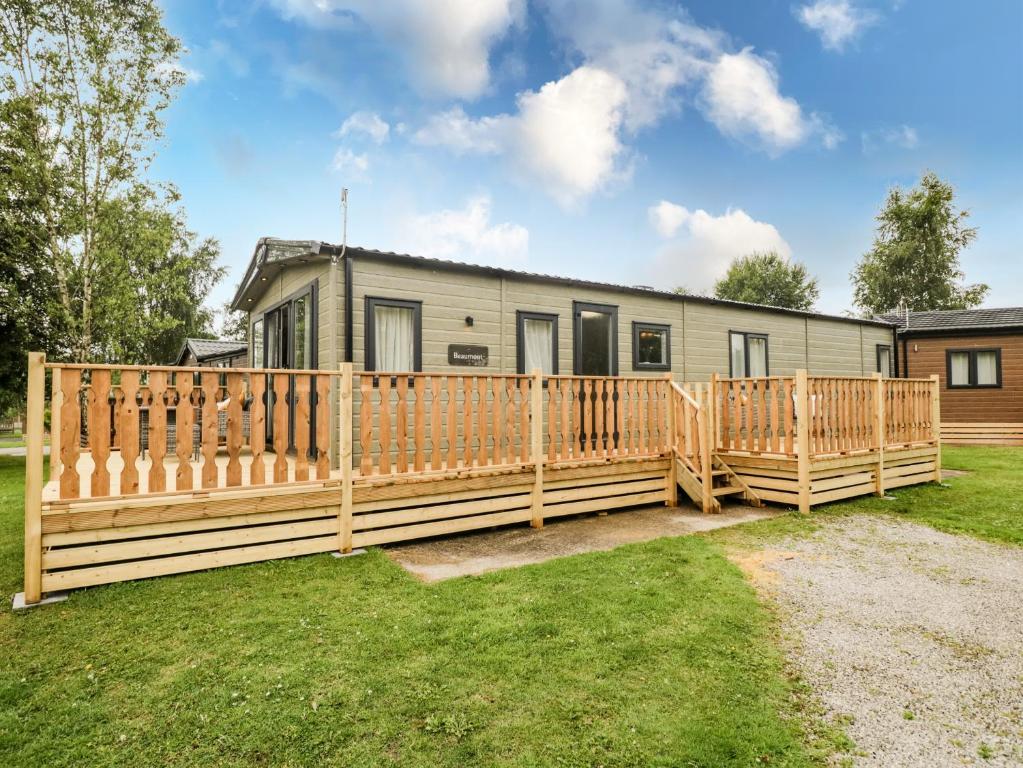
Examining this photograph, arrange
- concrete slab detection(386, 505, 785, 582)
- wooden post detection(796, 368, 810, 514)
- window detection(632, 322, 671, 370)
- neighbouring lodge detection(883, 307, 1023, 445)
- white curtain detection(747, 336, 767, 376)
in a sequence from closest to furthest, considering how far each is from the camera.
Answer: concrete slab detection(386, 505, 785, 582), wooden post detection(796, 368, 810, 514), window detection(632, 322, 671, 370), white curtain detection(747, 336, 767, 376), neighbouring lodge detection(883, 307, 1023, 445)

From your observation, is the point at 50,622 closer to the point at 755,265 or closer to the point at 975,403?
the point at 975,403

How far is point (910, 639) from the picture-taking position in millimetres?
2977

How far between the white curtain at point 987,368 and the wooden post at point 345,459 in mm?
18177

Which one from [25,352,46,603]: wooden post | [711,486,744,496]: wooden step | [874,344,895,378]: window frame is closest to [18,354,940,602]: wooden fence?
[25,352,46,603]: wooden post

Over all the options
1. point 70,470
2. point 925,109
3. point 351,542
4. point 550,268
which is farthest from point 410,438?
point 550,268

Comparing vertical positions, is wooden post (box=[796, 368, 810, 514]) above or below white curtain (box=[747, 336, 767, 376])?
below

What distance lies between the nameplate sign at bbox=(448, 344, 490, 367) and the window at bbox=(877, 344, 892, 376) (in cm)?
1162

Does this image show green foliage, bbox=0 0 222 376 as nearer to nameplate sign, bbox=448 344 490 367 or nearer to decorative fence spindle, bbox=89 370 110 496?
nameplate sign, bbox=448 344 490 367

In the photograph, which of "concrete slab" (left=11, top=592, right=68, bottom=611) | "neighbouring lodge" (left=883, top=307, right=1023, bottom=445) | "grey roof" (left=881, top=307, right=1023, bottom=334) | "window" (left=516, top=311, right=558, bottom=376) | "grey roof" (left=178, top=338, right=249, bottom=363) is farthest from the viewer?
"grey roof" (left=178, top=338, right=249, bottom=363)

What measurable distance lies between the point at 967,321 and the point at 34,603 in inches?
829

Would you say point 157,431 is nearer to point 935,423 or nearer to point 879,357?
point 935,423

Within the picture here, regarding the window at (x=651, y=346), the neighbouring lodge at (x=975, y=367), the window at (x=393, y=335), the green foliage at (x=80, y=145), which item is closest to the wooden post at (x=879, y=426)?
the window at (x=651, y=346)

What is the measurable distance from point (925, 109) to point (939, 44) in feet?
17.9

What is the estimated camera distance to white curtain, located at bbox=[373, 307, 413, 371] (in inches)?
265
